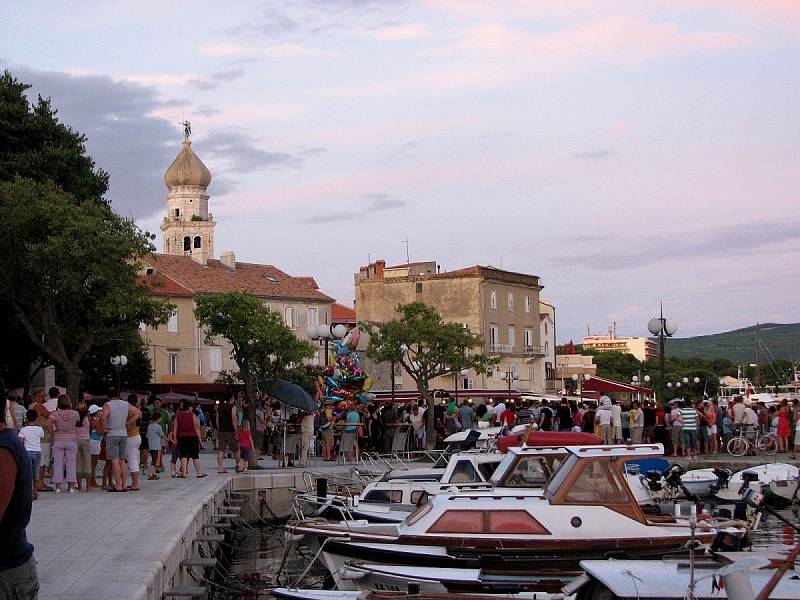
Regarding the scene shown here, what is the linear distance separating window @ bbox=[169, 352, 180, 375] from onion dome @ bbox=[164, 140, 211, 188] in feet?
136

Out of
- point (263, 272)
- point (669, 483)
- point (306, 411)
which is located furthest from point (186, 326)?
point (669, 483)

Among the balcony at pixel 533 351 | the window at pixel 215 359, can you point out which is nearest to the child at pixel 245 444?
the window at pixel 215 359

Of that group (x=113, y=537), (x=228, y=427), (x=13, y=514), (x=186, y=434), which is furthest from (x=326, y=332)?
(x=13, y=514)

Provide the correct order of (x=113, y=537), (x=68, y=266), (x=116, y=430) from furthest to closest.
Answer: (x=68, y=266) < (x=116, y=430) < (x=113, y=537)

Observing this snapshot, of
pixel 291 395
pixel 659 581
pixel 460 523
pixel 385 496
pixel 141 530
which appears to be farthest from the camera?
pixel 291 395

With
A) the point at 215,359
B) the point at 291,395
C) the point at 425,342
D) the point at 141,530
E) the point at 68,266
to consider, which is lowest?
the point at 141,530

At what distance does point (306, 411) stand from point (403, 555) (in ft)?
53.9

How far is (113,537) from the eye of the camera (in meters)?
16.5

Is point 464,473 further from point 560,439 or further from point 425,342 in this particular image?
point 425,342

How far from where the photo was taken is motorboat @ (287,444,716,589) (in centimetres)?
1652

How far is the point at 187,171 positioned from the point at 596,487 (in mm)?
110188

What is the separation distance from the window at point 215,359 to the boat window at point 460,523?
236ft

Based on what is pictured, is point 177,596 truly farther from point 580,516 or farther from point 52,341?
point 52,341

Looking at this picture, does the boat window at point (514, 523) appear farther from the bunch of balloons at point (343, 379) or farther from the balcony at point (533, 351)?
the balcony at point (533, 351)
